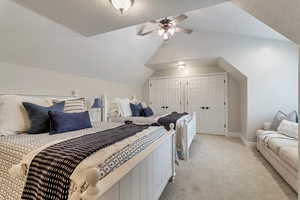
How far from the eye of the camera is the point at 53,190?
33.8 inches

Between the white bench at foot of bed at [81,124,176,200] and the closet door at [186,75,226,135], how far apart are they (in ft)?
11.1

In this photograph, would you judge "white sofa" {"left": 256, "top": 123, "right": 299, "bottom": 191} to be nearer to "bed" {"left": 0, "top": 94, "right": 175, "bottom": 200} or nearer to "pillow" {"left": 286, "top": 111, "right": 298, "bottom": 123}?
"pillow" {"left": 286, "top": 111, "right": 298, "bottom": 123}

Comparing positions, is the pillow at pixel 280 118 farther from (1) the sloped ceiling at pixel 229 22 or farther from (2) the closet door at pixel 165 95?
(2) the closet door at pixel 165 95

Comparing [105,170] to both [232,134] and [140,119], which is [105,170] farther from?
[232,134]

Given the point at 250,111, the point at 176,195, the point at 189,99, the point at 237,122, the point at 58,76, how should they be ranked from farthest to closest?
the point at 189,99 < the point at 237,122 < the point at 250,111 < the point at 58,76 < the point at 176,195

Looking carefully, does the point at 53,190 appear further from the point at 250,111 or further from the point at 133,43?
the point at 250,111

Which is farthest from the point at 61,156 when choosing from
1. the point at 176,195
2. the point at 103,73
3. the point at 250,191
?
the point at 103,73

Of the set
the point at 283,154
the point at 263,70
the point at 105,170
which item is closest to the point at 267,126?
the point at 263,70

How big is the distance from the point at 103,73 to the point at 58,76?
43.7 inches

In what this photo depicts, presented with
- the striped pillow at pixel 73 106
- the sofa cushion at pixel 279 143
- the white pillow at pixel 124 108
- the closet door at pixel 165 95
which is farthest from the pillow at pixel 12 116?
the closet door at pixel 165 95

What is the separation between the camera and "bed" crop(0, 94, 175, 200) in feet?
2.54

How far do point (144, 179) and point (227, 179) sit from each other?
1537 mm

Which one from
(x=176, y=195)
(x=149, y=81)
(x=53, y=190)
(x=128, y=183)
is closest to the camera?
(x=53, y=190)

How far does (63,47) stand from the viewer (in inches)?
95.6
